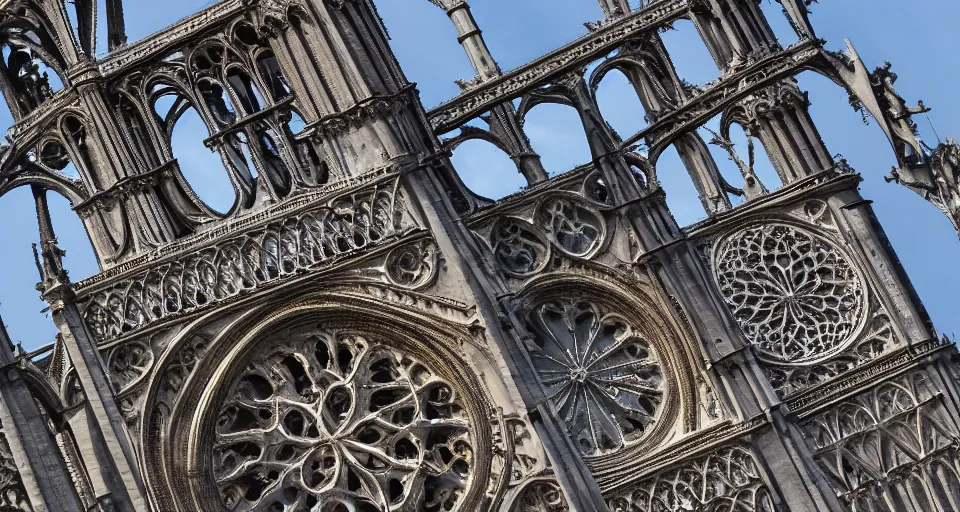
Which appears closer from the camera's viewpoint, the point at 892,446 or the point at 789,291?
the point at 892,446

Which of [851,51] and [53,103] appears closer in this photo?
[851,51]

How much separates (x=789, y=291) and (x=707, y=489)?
8.35ft

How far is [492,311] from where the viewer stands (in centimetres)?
2512

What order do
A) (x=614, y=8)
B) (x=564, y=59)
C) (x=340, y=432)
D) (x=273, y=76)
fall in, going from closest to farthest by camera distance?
(x=340, y=432) → (x=564, y=59) → (x=614, y=8) → (x=273, y=76)

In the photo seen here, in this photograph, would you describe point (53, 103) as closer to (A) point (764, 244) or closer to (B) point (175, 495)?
(B) point (175, 495)

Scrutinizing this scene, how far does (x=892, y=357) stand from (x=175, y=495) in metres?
8.42

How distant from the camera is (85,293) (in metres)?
26.7

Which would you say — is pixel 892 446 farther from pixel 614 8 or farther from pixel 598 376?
pixel 614 8

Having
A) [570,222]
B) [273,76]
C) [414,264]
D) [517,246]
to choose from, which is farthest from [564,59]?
[273,76]

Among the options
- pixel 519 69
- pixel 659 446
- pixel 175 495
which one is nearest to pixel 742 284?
pixel 659 446

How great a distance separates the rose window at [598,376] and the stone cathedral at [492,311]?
3cm

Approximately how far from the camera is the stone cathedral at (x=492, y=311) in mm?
24891

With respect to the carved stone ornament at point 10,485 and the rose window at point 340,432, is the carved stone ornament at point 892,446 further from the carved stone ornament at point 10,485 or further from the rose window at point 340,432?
the carved stone ornament at point 10,485

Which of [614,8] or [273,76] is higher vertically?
[273,76]
